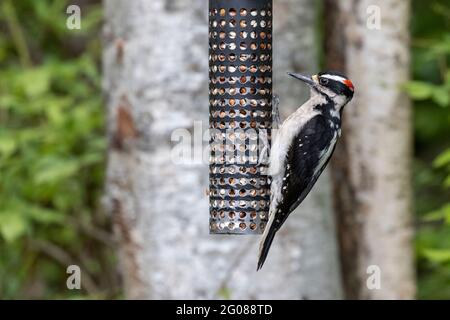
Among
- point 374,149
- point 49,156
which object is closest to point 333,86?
point 374,149

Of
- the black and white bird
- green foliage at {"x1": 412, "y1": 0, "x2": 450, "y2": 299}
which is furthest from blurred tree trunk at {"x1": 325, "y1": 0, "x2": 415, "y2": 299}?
the black and white bird

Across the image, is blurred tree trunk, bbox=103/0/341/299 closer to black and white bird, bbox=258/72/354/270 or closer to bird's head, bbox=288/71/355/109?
black and white bird, bbox=258/72/354/270

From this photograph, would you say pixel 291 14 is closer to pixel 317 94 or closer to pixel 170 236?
pixel 170 236

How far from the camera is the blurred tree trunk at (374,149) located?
415 cm

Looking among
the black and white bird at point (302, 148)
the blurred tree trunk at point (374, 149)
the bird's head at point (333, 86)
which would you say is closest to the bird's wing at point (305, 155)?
the black and white bird at point (302, 148)

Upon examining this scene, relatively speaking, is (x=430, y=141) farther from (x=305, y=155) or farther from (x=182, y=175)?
(x=305, y=155)

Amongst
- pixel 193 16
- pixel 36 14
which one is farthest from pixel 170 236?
pixel 36 14

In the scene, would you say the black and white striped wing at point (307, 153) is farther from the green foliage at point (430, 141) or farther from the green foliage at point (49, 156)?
the green foliage at point (49, 156)

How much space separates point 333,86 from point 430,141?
11.3ft

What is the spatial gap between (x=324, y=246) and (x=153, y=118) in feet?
3.18

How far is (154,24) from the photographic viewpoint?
376 cm

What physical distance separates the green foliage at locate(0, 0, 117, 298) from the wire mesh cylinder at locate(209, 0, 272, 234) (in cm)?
169

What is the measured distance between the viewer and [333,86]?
2477 mm

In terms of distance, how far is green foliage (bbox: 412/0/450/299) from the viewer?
14.7 ft
